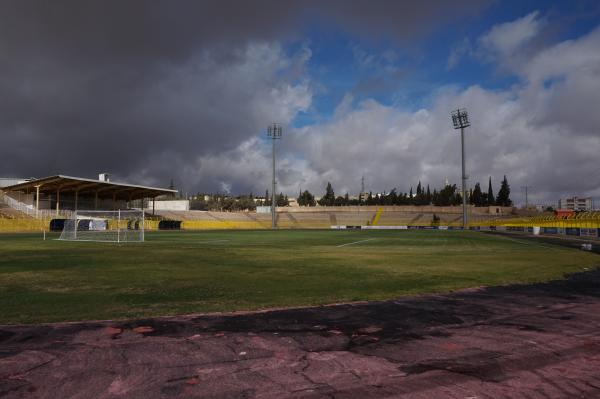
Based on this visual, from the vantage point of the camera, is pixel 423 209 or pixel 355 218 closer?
pixel 355 218

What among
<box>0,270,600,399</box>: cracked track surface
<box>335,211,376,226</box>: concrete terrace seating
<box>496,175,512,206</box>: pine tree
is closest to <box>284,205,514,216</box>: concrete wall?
<box>335,211,376,226</box>: concrete terrace seating

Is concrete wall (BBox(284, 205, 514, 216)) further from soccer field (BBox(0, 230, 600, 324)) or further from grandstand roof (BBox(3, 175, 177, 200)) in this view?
soccer field (BBox(0, 230, 600, 324))

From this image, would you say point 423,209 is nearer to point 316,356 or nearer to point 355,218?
point 355,218

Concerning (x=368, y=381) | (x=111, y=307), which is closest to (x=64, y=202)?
(x=111, y=307)

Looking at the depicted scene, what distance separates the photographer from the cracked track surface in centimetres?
465

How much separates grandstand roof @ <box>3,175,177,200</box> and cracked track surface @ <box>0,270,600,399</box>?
6626cm

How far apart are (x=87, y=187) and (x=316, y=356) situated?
82.6m

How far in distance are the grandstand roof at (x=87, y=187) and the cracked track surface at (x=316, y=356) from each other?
217 ft

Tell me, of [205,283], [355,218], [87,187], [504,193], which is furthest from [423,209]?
[205,283]

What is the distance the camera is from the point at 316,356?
18.7 feet

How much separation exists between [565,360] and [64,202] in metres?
93.7

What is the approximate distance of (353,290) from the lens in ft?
37.5

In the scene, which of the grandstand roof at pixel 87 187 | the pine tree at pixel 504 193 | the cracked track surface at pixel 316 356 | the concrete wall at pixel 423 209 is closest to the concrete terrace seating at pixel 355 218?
the concrete wall at pixel 423 209

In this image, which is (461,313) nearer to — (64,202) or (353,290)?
(353,290)
